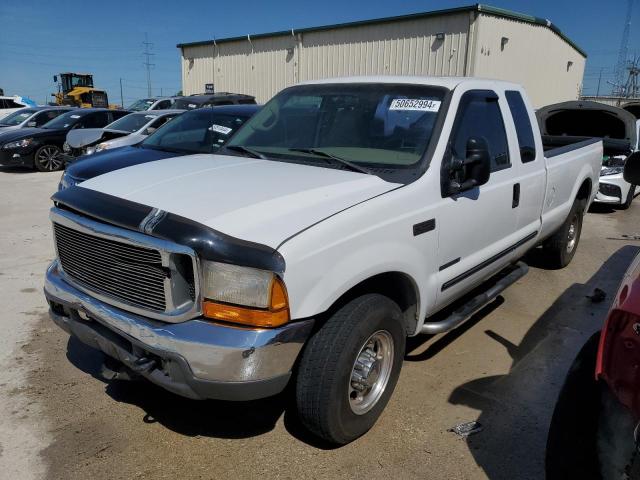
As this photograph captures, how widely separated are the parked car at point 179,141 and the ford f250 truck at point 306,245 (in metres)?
2.76

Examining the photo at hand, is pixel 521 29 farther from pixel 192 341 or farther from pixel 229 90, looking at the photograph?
pixel 192 341

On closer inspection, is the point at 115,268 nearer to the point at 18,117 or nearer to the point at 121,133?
the point at 121,133

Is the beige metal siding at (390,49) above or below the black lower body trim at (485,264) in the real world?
above

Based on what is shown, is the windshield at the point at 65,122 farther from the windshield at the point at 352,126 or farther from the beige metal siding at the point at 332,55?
the windshield at the point at 352,126

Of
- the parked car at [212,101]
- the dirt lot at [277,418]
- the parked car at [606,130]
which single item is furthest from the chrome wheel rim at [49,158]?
the parked car at [606,130]

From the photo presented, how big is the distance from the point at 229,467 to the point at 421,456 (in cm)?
101

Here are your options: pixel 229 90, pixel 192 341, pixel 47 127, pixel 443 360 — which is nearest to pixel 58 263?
pixel 192 341

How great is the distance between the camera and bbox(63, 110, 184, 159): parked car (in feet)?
30.8

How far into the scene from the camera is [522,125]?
14.5 ft

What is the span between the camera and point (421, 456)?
9.32 feet

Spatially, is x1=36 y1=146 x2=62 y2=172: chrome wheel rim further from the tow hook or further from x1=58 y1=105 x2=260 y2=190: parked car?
the tow hook

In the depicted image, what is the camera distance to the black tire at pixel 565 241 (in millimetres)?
5816

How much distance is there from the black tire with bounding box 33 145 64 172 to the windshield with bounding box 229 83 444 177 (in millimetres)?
10881

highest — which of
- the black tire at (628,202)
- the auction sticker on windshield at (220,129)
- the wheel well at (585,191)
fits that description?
the auction sticker on windshield at (220,129)
